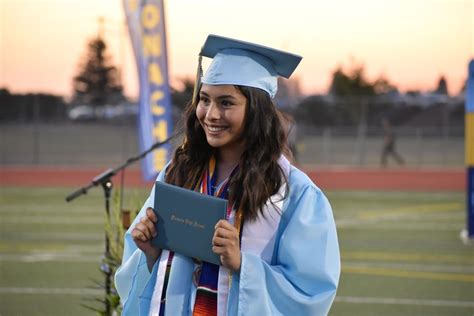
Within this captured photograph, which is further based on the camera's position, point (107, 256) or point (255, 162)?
point (107, 256)

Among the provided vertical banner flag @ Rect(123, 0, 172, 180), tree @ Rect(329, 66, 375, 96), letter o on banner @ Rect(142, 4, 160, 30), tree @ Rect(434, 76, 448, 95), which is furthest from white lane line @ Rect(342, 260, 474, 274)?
tree @ Rect(329, 66, 375, 96)

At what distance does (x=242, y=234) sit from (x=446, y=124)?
3008 centimetres

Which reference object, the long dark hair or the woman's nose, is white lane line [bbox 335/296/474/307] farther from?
the woman's nose

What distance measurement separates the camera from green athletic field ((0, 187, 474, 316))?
8.06m

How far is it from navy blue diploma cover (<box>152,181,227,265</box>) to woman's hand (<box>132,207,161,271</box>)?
17mm

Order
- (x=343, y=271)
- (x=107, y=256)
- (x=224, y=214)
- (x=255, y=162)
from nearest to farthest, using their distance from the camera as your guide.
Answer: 1. (x=224, y=214)
2. (x=255, y=162)
3. (x=107, y=256)
4. (x=343, y=271)

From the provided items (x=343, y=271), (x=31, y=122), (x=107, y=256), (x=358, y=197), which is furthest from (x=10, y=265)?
(x=31, y=122)

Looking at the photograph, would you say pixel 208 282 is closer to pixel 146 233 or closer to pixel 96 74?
pixel 146 233

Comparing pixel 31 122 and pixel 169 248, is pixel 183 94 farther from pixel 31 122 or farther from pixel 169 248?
pixel 169 248

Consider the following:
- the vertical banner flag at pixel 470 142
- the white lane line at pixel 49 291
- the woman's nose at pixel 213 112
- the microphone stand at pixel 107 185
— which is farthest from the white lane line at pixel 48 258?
the woman's nose at pixel 213 112

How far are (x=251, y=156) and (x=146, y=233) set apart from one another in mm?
432

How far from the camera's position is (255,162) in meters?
3.04

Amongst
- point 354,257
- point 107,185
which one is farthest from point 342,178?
point 107,185

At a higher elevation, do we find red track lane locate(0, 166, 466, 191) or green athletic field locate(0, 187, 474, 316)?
green athletic field locate(0, 187, 474, 316)
